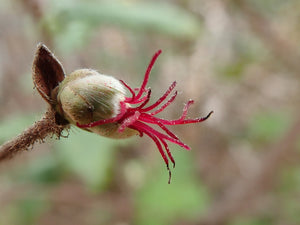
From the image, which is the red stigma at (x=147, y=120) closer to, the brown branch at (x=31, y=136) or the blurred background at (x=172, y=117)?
the brown branch at (x=31, y=136)

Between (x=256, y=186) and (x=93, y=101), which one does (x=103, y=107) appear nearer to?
(x=93, y=101)

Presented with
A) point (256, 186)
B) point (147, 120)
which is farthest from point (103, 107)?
point (256, 186)

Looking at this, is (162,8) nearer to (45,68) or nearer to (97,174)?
(97,174)

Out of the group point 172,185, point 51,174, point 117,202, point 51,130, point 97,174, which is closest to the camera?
point 51,130

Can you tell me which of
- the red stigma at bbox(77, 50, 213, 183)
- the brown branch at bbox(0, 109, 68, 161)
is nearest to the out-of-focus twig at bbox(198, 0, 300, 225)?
the red stigma at bbox(77, 50, 213, 183)

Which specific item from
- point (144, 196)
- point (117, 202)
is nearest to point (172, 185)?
point (144, 196)
